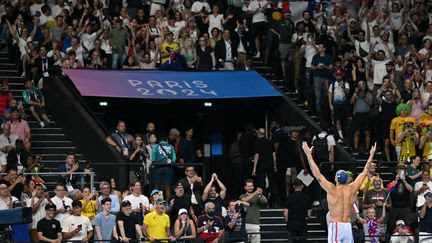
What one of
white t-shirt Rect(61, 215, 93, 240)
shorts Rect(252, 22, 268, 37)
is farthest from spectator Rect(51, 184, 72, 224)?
shorts Rect(252, 22, 268, 37)

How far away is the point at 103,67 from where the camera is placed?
37.7m

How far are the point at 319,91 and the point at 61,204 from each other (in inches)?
383

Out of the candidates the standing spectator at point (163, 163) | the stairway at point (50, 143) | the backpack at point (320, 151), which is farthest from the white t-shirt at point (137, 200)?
the backpack at point (320, 151)

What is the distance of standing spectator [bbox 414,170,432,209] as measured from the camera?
1302 inches

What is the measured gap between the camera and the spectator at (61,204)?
30.2m

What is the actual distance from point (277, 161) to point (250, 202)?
3044mm

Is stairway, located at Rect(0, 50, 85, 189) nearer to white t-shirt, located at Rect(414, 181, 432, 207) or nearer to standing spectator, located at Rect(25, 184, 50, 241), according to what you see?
standing spectator, located at Rect(25, 184, 50, 241)

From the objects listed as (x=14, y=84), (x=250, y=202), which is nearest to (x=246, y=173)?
(x=250, y=202)

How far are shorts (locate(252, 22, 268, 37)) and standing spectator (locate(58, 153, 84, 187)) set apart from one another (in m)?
8.98

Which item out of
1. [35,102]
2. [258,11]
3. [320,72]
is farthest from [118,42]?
[320,72]

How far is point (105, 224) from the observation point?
3011 cm

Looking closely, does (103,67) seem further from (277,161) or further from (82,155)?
(277,161)

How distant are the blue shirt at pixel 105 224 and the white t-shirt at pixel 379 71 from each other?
426 inches

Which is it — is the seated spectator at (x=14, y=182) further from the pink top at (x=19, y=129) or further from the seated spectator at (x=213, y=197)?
the seated spectator at (x=213, y=197)
